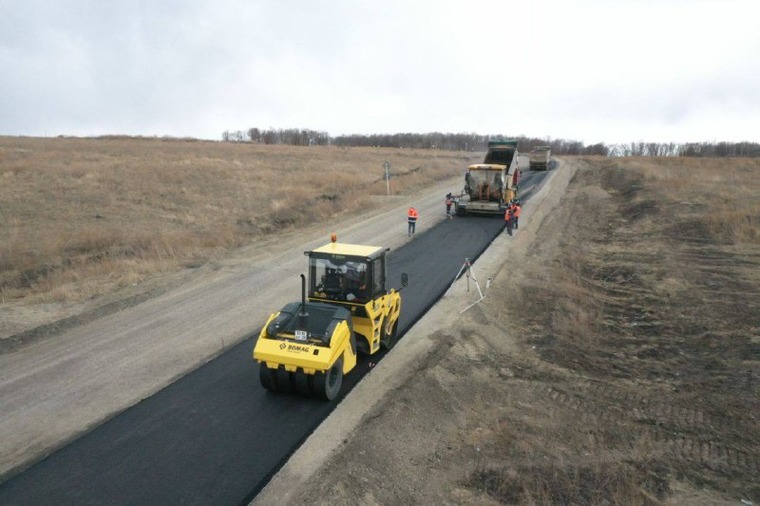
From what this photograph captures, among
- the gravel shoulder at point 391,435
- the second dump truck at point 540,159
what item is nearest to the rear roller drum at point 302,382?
the gravel shoulder at point 391,435

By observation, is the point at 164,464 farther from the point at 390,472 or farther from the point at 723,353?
the point at 723,353

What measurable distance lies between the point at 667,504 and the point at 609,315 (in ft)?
25.7

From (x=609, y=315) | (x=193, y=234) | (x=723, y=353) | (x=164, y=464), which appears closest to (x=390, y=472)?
(x=164, y=464)

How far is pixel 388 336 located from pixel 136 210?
20136 mm

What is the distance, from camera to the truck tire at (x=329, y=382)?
8.44 metres

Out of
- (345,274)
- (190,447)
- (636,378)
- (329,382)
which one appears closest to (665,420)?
(636,378)

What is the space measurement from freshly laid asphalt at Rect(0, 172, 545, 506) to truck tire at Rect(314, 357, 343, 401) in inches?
8.8

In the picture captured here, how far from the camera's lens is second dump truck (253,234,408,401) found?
8406 millimetres

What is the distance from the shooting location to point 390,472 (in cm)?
717

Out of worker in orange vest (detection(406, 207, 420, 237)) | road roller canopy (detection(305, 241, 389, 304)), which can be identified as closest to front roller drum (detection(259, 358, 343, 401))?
road roller canopy (detection(305, 241, 389, 304))

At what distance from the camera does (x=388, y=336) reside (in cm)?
1093

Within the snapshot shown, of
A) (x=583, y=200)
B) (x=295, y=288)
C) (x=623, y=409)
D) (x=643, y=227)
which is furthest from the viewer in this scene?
(x=583, y=200)

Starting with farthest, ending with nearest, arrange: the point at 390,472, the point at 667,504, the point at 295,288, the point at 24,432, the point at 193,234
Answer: the point at 193,234, the point at 295,288, the point at 24,432, the point at 390,472, the point at 667,504

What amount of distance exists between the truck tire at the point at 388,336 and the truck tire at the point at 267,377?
2.49 meters
